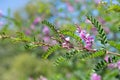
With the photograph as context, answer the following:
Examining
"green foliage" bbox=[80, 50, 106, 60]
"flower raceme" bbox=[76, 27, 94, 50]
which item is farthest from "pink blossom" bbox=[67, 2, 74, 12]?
"green foliage" bbox=[80, 50, 106, 60]

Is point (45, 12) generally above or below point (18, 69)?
above

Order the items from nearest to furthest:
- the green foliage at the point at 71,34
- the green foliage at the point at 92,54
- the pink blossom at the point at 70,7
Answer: the green foliage at the point at 92,54, the green foliage at the point at 71,34, the pink blossom at the point at 70,7

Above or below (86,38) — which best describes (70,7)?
below

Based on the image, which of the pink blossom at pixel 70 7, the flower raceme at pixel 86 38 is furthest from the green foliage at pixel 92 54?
the pink blossom at pixel 70 7

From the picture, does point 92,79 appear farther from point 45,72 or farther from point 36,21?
point 45,72

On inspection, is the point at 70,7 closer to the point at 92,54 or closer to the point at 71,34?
the point at 71,34

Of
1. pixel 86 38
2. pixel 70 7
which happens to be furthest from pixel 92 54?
pixel 70 7

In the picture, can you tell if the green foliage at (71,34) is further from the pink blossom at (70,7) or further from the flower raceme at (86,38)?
the pink blossom at (70,7)

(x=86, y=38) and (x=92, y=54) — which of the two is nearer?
(x=92, y=54)

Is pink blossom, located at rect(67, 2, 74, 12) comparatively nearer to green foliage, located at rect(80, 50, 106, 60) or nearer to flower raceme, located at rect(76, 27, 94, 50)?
flower raceme, located at rect(76, 27, 94, 50)

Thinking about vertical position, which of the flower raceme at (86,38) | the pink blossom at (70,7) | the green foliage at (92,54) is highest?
the flower raceme at (86,38)

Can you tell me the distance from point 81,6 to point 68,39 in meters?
5.34

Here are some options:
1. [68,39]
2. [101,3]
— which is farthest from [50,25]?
[101,3]

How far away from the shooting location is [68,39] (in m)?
2.56
